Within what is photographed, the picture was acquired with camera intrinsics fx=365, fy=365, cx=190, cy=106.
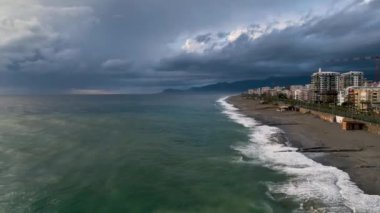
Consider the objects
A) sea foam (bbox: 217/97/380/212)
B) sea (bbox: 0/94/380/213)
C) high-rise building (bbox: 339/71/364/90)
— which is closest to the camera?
sea foam (bbox: 217/97/380/212)

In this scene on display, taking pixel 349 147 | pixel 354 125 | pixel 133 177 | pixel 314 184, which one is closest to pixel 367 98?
pixel 354 125

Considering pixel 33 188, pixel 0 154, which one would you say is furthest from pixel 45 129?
pixel 33 188

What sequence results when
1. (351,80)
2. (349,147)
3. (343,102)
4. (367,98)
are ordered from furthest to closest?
1. (351,80)
2. (343,102)
3. (367,98)
4. (349,147)

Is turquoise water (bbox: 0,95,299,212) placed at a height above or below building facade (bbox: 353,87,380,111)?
below

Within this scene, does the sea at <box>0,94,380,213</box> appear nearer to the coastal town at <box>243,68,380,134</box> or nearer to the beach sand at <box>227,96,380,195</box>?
the beach sand at <box>227,96,380,195</box>

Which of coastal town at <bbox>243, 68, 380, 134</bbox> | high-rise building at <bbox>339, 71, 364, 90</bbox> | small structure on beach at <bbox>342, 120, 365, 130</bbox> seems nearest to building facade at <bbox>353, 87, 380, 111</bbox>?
coastal town at <bbox>243, 68, 380, 134</bbox>

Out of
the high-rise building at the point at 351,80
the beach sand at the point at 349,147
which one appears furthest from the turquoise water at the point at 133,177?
the high-rise building at the point at 351,80

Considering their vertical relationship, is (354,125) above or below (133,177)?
above

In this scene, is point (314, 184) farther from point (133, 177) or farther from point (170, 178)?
point (133, 177)
